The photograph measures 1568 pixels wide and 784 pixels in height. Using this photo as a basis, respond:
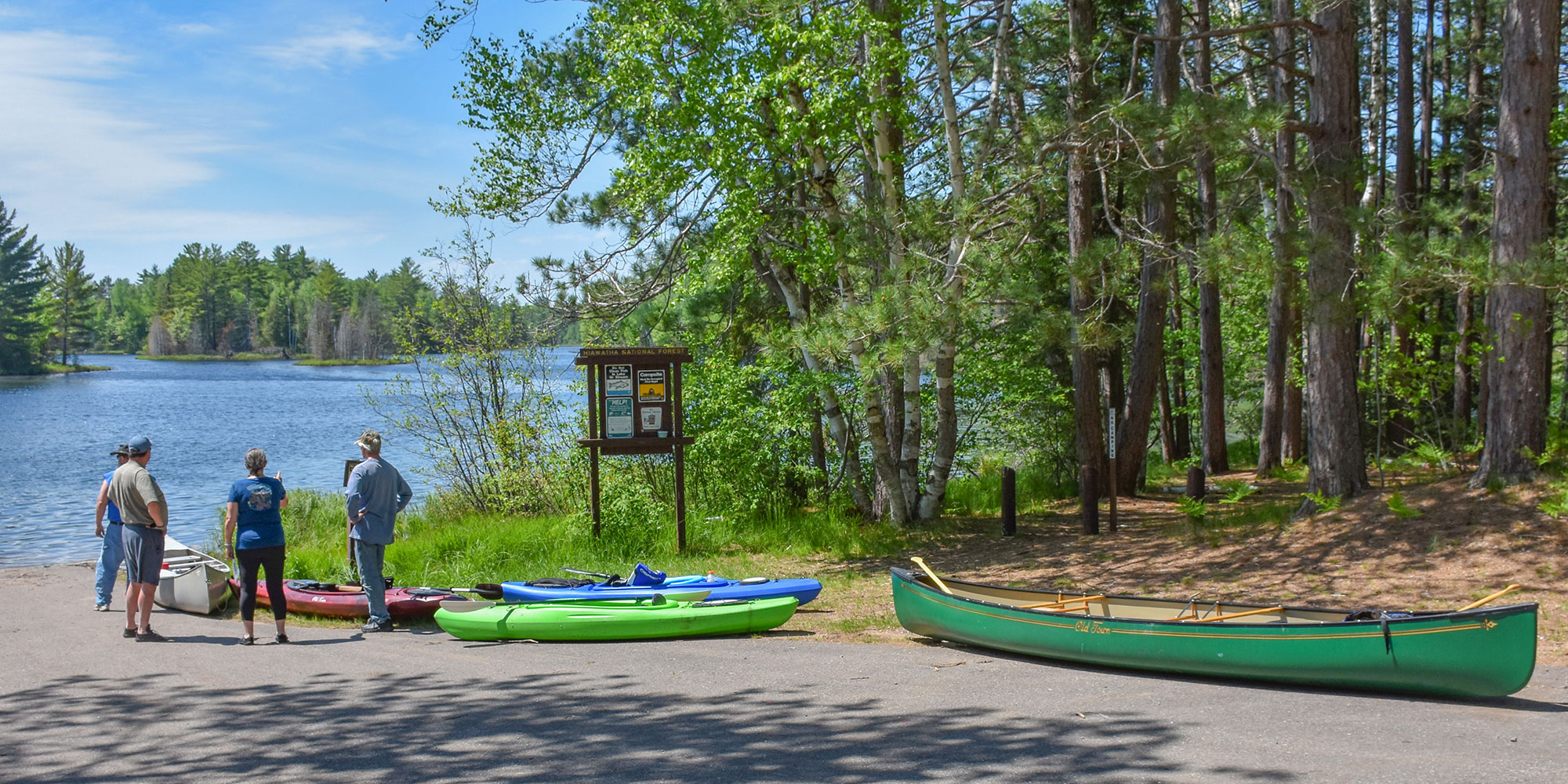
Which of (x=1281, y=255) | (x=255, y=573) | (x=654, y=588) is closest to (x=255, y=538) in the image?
(x=255, y=573)

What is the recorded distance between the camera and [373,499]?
9047 millimetres

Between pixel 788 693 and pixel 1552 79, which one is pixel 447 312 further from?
pixel 1552 79

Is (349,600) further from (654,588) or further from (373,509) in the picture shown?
(654,588)

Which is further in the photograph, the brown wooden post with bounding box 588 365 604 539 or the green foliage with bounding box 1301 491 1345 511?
the brown wooden post with bounding box 588 365 604 539

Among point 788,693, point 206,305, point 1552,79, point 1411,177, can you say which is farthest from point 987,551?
point 206,305

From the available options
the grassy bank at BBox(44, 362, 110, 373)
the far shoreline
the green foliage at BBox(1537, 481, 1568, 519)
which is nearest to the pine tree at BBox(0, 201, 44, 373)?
the grassy bank at BBox(44, 362, 110, 373)

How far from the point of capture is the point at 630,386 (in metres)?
12.7

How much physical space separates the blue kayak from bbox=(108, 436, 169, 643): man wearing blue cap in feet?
9.51

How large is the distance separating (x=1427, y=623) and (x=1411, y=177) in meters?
14.0

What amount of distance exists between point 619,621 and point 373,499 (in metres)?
2.33

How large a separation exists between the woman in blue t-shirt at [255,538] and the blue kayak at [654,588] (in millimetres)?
1998

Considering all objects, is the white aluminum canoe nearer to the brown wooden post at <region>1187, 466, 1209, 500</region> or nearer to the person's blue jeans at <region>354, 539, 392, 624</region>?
the person's blue jeans at <region>354, 539, 392, 624</region>

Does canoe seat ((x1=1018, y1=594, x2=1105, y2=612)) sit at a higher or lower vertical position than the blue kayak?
higher

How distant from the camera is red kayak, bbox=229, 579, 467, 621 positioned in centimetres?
980
